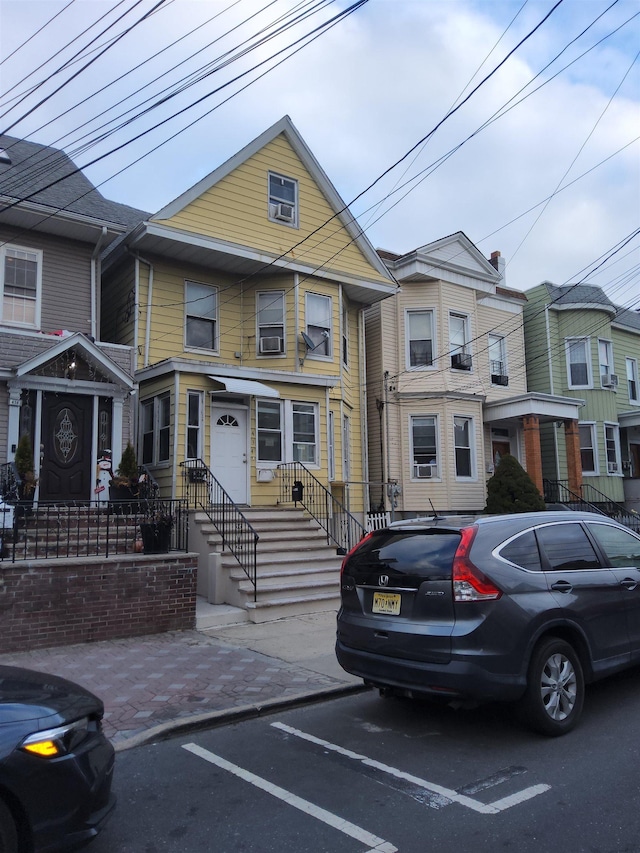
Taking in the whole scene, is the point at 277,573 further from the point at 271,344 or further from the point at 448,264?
the point at 448,264

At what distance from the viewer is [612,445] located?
75.8 ft

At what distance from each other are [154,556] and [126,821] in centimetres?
510

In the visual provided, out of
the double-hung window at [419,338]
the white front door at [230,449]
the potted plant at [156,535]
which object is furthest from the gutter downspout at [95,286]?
the double-hung window at [419,338]

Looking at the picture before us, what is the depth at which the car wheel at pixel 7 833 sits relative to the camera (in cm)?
286

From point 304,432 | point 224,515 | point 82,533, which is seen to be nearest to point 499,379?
point 304,432

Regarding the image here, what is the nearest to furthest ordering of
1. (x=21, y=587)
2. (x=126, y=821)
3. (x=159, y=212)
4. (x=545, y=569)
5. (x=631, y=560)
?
1. (x=126, y=821)
2. (x=545, y=569)
3. (x=631, y=560)
4. (x=21, y=587)
5. (x=159, y=212)

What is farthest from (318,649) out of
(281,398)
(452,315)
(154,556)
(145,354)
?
(452,315)

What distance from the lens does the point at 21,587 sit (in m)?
7.81

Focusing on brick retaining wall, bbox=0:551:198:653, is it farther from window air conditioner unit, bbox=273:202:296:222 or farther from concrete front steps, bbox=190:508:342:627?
window air conditioner unit, bbox=273:202:296:222

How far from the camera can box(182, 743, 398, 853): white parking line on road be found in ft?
11.5

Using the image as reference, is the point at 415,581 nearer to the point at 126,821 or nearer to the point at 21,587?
the point at 126,821

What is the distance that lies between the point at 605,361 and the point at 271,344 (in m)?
13.7

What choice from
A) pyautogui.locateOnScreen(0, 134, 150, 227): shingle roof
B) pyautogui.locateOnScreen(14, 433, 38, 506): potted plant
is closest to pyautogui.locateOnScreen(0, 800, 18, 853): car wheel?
pyautogui.locateOnScreen(14, 433, 38, 506): potted plant

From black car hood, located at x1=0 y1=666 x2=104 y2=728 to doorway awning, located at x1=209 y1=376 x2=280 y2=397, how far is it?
9634mm
